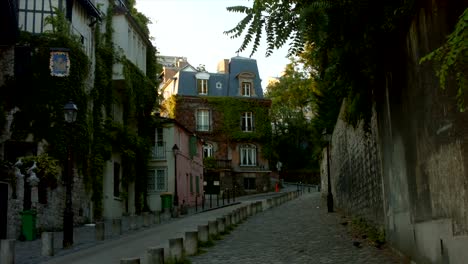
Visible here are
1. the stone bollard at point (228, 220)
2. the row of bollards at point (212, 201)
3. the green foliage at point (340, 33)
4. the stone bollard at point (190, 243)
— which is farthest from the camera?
the row of bollards at point (212, 201)

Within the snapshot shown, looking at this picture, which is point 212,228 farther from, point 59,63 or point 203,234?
point 59,63

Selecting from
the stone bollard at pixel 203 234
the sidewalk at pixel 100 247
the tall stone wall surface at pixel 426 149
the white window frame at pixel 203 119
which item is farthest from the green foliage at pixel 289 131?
the tall stone wall surface at pixel 426 149

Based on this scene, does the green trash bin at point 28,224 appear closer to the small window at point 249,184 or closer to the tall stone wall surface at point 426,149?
the tall stone wall surface at point 426,149

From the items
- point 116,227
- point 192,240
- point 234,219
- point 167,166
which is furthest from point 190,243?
point 167,166

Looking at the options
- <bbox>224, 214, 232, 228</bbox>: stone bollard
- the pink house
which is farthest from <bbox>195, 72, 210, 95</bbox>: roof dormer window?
<bbox>224, 214, 232, 228</bbox>: stone bollard

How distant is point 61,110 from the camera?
19.6m

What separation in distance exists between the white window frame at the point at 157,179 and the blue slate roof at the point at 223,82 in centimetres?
1611

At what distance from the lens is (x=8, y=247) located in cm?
961

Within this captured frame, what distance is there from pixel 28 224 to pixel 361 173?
9.79m

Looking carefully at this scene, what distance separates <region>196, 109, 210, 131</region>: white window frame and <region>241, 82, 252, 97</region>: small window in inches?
163

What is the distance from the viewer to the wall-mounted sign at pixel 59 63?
19.5m

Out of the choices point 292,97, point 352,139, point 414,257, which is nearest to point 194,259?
point 414,257

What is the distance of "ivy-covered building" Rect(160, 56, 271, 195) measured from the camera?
47.7m

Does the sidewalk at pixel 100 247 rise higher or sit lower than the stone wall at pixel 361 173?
lower
